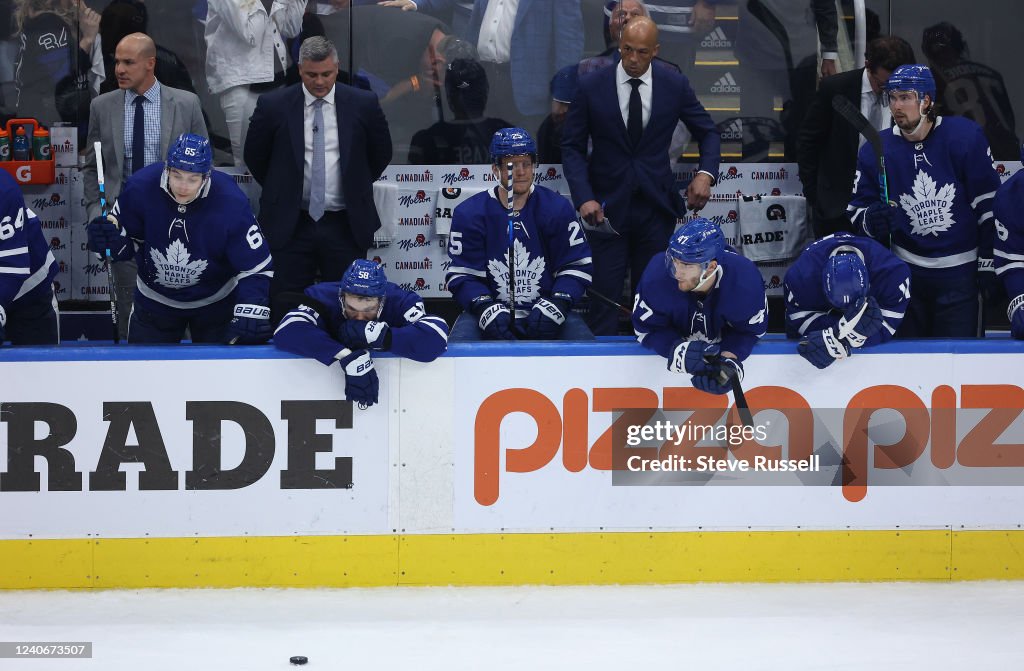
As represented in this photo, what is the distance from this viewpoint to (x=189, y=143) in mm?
5422

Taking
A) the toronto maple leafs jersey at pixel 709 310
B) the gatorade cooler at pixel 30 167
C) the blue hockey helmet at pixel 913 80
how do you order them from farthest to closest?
the gatorade cooler at pixel 30 167
the blue hockey helmet at pixel 913 80
the toronto maple leafs jersey at pixel 709 310

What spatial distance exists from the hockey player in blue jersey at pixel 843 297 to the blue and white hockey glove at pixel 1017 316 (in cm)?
46

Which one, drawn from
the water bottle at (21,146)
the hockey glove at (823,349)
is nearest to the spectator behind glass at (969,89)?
the hockey glove at (823,349)

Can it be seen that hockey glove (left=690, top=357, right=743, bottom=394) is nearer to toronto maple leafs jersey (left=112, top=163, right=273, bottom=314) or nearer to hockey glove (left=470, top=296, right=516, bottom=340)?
hockey glove (left=470, top=296, right=516, bottom=340)

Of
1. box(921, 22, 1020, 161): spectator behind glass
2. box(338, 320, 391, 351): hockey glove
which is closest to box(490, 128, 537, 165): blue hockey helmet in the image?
box(338, 320, 391, 351): hockey glove

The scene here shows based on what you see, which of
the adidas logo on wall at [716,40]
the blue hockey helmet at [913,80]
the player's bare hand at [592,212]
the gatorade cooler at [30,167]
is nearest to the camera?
the blue hockey helmet at [913,80]

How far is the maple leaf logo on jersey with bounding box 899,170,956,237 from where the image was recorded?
590cm

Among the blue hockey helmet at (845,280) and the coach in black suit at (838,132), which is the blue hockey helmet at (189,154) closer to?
the blue hockey helmet at (845,280)

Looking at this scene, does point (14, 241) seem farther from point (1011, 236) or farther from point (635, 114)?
point (1011, 236)

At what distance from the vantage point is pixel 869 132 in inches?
230

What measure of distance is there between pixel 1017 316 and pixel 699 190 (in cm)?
171

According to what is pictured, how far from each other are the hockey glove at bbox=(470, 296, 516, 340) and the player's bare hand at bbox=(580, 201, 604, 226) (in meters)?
0.83

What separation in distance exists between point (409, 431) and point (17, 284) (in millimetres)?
1733

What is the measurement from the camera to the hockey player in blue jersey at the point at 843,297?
5.09 m
